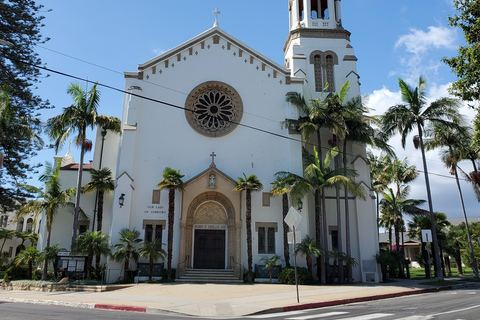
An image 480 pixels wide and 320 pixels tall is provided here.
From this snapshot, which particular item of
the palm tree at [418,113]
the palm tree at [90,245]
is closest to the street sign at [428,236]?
the palm tree at [418,113]

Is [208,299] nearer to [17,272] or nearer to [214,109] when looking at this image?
[17,272]

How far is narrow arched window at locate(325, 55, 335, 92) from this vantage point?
95.8 feet

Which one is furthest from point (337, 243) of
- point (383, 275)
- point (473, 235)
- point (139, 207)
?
point (473, 235)

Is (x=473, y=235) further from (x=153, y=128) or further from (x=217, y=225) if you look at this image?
(x=153, y=128)

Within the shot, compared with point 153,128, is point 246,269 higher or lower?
lower

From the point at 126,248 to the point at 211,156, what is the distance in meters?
7.57

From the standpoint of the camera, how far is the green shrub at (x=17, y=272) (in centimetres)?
2181

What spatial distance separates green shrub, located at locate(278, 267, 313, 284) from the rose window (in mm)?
9593

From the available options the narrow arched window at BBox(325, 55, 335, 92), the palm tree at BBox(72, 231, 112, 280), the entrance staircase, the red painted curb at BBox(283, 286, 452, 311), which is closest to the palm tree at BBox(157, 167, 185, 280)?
the entrance staircase

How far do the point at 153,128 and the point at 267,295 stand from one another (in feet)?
44.9

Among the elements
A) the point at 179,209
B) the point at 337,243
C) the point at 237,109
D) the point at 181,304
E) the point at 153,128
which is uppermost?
the point at 237,109

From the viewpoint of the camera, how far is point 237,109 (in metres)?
26.1

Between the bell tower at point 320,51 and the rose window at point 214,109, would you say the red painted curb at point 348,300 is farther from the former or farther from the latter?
the bell tower at point 320,51

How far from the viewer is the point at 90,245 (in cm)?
2034
